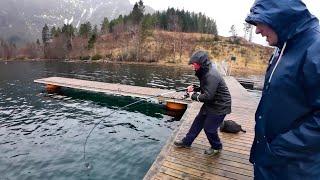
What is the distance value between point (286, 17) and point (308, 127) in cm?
113

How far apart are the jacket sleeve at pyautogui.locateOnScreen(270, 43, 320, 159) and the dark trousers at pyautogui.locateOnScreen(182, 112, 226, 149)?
4505mm

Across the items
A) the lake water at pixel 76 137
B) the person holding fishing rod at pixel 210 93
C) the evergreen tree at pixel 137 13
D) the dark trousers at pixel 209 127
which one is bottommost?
the lake water at pixel 76 137

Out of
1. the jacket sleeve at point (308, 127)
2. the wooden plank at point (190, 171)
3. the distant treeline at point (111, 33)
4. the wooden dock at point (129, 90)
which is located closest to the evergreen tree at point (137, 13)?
the distant treeline at point (111, 33)

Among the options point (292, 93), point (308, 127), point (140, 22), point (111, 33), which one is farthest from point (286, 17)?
point (111, 33)

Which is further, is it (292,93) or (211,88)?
(211,88)

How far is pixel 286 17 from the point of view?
2.89 meters

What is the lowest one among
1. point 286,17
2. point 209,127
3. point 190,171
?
point 190,171

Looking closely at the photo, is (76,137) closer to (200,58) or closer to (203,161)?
(203,161)

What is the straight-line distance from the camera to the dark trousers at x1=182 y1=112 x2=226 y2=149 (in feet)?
24.1

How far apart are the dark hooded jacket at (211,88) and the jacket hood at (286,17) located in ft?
13.1

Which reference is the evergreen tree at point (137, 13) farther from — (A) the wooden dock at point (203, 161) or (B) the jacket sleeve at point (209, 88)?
(B) the jacket sleeve at point (209, 88)

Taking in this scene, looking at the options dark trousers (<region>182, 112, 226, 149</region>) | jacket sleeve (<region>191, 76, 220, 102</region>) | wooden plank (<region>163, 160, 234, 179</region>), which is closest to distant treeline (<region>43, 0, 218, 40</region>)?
dark trousers (<region>182, 112, 226, 149</region>)

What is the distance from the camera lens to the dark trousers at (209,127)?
7355 millimetres

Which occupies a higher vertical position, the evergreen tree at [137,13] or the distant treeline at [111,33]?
the evergreen tree at [137,13]
